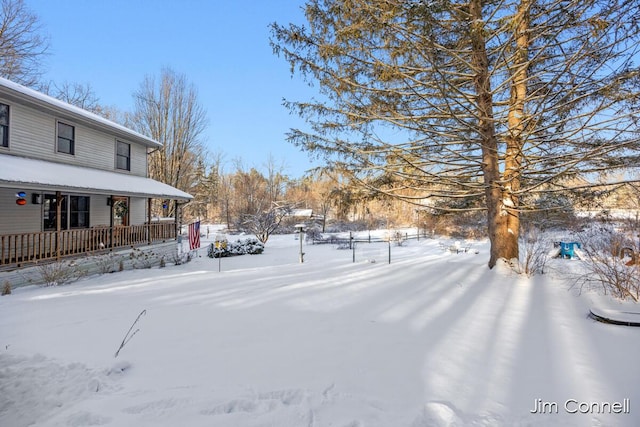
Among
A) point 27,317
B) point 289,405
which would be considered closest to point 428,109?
point 289,405

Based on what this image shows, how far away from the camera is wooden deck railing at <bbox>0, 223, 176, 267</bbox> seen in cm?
826

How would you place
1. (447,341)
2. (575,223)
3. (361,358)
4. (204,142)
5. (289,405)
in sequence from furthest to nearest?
1. (204,142)
2. (575,223)
3. (447,341)
4. (361,358)
5. (289,405)

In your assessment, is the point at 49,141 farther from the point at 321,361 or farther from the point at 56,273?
the point at 321,361

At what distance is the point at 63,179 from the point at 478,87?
38.1ft

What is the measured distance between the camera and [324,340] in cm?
355

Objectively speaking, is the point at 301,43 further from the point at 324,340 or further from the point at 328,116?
the point at 324,340

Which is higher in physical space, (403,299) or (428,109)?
(428,109)

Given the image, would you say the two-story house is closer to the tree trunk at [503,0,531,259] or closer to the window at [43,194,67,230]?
the window at [43,194,67,230]

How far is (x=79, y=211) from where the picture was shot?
11.7 m

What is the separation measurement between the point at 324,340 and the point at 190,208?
37.8 m

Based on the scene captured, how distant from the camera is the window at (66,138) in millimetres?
10727

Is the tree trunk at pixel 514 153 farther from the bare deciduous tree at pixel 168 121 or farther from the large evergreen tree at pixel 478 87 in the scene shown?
the bare deciduous tree at pixel 168 121

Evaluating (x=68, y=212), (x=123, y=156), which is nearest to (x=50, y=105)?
(x=68, y=212)

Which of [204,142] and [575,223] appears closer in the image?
[575,223]
